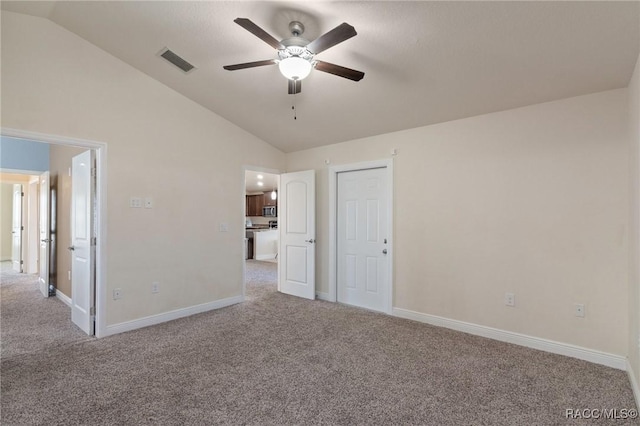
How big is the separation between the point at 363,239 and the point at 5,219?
10132mm

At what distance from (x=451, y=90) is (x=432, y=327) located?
2.59 meters

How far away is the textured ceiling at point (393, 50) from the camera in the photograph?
7.14ft

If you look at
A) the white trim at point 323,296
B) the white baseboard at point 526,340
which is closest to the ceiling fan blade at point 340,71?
the white baseboard at point 526,340

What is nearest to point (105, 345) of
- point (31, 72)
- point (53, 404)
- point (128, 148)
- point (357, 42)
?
point (53, 404)

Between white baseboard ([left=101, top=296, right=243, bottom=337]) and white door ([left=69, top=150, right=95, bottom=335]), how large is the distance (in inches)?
9.5

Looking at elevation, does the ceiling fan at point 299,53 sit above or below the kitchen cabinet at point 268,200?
above

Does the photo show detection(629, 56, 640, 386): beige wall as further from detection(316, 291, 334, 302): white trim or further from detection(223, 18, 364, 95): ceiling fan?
detection(316, 291, 334, 302): white trim

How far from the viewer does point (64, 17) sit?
2.94 m

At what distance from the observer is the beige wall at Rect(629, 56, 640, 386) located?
87.6 inches

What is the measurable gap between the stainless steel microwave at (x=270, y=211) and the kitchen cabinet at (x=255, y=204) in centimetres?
26

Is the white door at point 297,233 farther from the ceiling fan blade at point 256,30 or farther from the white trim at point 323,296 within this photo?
the ceiling fan blade at point 256,30

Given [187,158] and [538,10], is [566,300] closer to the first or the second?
[538,10]

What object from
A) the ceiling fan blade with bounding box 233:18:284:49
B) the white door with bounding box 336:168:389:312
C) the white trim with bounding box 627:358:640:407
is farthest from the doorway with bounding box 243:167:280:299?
the white trim with bounding box 627:358:640:407

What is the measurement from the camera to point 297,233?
5102mm
